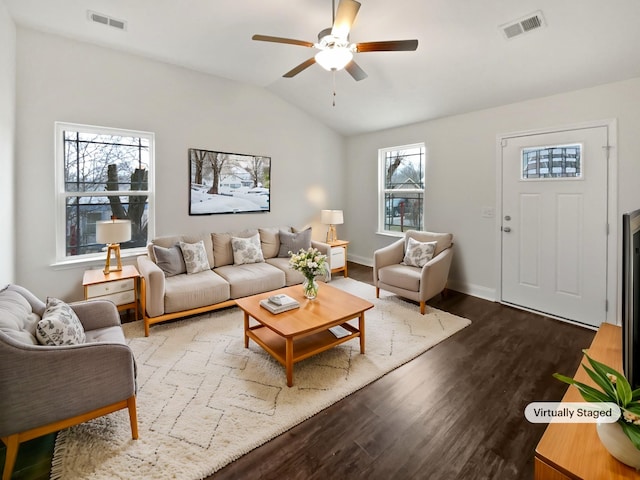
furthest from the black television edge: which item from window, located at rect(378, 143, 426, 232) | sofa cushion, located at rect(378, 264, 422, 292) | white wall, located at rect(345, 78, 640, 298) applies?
window, located at rect(378, 143, 426, 232)

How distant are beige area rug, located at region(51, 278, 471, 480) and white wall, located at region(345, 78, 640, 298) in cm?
122

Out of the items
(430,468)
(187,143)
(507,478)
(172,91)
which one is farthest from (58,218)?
(507,478)

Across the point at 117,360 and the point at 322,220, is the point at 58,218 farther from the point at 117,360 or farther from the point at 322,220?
the point at 322,220

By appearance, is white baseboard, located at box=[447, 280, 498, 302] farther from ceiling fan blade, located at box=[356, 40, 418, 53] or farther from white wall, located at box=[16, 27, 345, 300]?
ceiling fan blade, located at box=[356, 40, 418, 53]

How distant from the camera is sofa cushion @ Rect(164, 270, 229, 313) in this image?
127 inches

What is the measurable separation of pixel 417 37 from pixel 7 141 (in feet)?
12.8

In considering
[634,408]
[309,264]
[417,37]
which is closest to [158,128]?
[309,264]

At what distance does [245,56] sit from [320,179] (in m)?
2.44

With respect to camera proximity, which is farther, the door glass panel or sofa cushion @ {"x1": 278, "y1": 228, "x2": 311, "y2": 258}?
sofa cushion @ {"x1": 278, "y1": 228, "x2": 311, "y2": 258}

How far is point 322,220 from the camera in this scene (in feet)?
17.7

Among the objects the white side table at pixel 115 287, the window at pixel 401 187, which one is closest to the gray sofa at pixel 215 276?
the white side table at pixel 115 287

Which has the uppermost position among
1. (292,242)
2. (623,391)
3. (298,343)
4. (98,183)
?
(98,183)

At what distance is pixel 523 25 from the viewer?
2662 millimetres

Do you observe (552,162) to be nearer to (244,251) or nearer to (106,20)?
(244,251)
